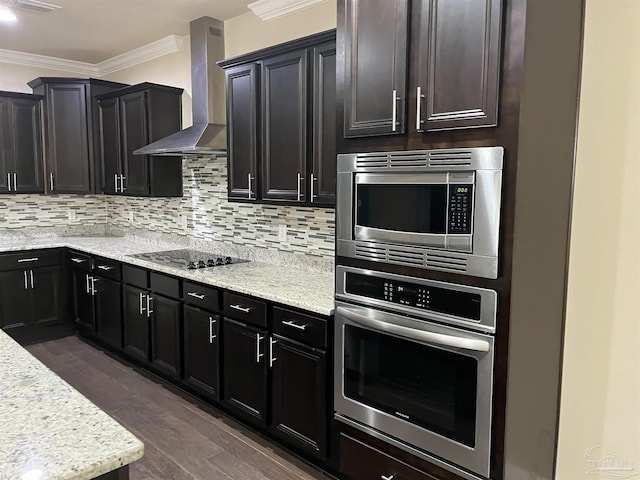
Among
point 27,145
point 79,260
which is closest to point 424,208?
point 79,260

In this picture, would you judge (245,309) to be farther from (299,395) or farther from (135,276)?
Answer: (135,276)

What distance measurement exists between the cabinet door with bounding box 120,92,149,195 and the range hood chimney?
49 centimetres

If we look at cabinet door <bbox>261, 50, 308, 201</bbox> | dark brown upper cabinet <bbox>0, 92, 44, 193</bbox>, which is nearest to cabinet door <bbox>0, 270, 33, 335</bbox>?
dark brown upper cabinet <bbox>0, 92, 44, 193</bbox>

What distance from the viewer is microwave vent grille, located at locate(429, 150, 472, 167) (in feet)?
5.87

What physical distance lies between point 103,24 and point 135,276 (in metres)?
2.05

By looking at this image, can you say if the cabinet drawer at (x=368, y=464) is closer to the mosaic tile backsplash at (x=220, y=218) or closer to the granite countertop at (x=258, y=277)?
the granite countertop at (x=258, y=277)

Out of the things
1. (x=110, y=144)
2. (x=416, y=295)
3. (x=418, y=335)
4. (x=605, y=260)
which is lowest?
(x=418, y=335)

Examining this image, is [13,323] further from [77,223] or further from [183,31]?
[183,31]

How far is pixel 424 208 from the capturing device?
6.37ft

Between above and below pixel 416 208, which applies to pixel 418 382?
below

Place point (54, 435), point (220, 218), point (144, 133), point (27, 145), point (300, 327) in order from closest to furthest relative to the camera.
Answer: point (54, 435)
point (300, 327)
point (220, 218)
point (144, 133)
point (27, 145)

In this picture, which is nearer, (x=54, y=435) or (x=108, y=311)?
(x=54, y=435)

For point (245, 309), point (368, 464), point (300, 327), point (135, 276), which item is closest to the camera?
point (368, 464)

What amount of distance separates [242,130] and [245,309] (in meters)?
1.17
